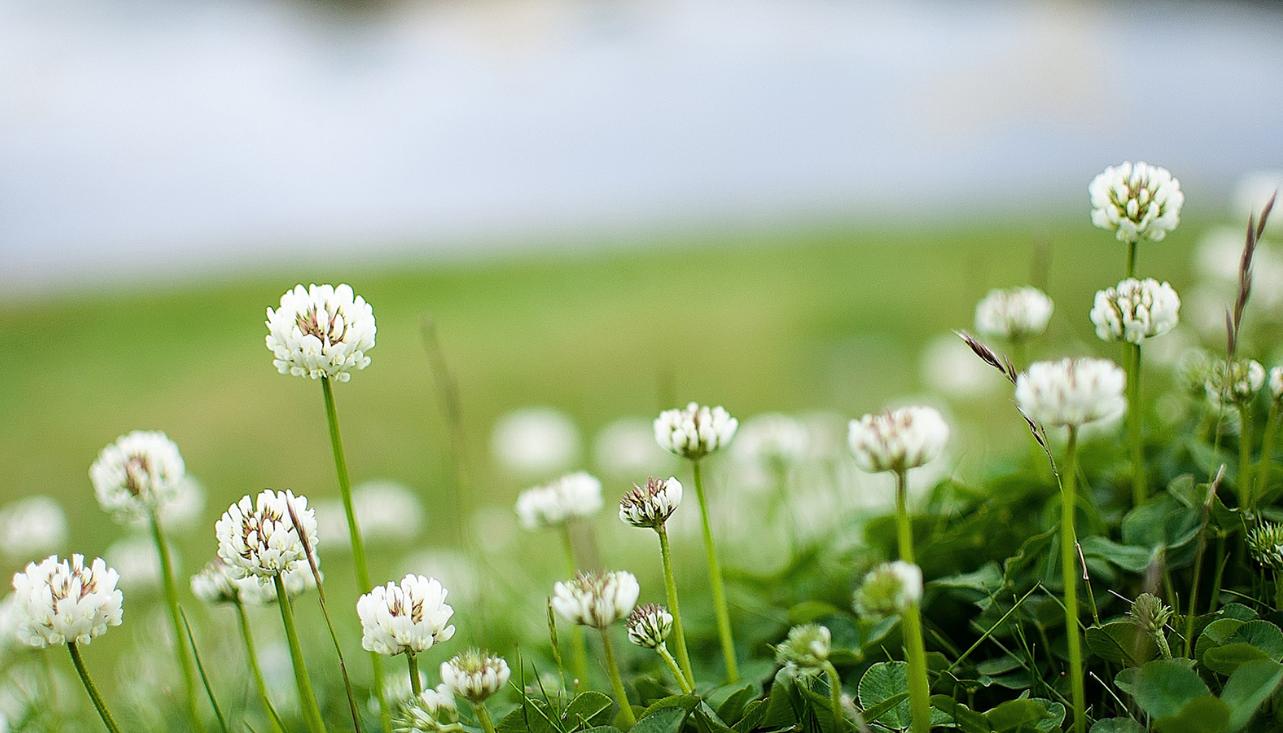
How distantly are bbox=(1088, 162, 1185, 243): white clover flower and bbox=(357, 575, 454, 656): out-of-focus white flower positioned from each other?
0.78 metres

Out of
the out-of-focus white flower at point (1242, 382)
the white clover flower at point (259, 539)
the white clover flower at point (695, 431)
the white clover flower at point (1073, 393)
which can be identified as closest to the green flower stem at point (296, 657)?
the white clover flower at point (259, 539)

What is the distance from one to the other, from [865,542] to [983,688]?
276mm

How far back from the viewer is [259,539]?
95 centimetres

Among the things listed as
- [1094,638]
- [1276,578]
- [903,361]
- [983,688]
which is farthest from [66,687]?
[903,361]

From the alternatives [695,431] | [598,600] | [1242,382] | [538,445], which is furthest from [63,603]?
[538,445]

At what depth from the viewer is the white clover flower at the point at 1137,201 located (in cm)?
107

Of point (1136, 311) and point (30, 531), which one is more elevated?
point (1136, 311)

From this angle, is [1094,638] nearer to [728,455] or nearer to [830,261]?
[728,455]

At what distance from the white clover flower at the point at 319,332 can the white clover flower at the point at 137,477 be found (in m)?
0.22

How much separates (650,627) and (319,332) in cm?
42

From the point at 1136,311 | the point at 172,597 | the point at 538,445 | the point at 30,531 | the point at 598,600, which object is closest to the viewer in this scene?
the point at 598,600

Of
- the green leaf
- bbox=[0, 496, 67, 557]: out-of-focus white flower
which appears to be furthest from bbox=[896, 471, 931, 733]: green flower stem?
bbox=[0, 496, 67, 557]: out-of-focus white flower

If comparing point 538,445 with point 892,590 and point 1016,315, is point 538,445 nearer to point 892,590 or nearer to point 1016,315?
point 1016,315

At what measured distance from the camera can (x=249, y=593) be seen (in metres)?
1.16
